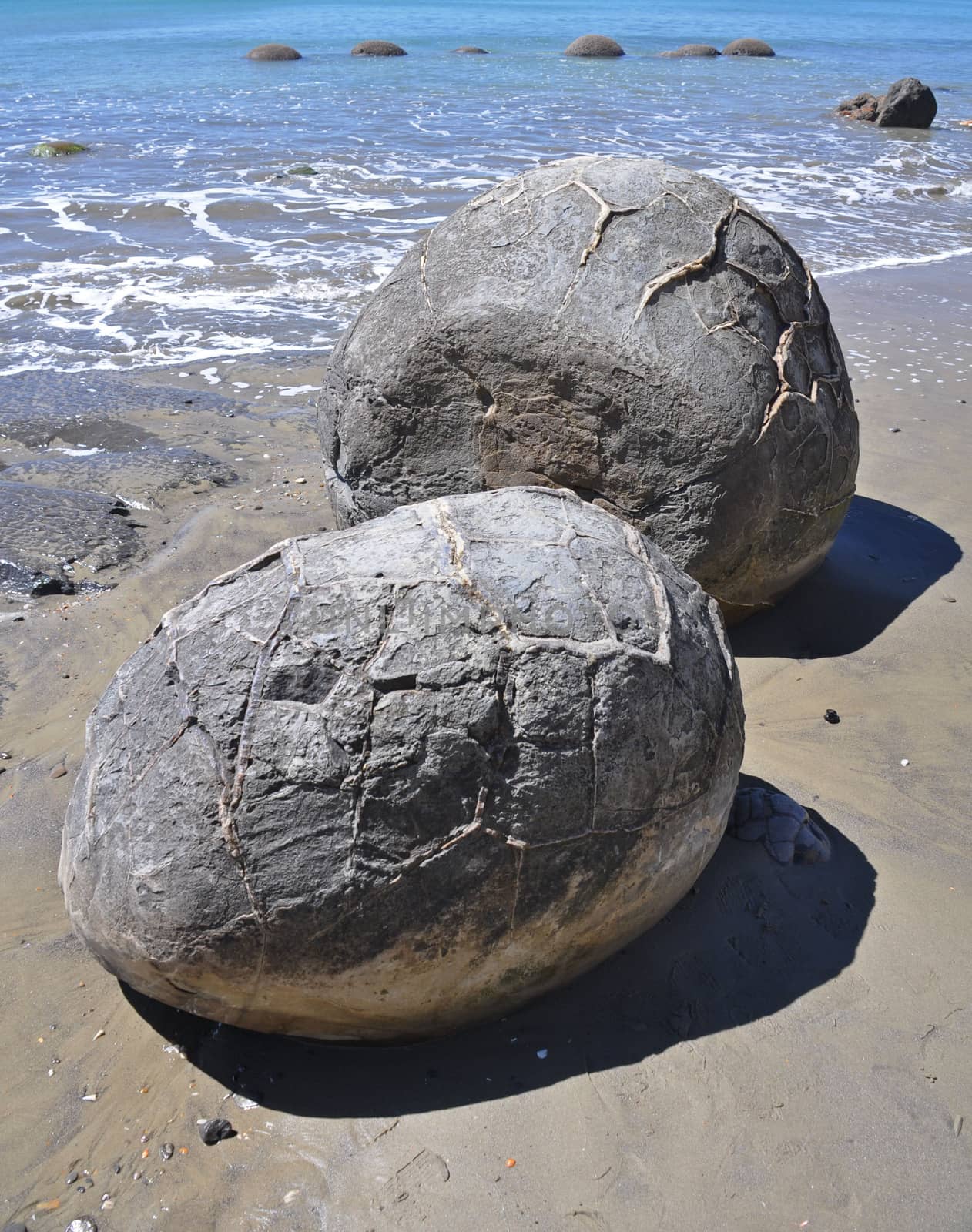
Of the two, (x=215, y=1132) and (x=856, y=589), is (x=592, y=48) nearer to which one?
(x=856, y=589)

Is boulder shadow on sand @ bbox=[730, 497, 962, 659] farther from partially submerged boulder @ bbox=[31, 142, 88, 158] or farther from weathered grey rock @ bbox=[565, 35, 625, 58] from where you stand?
weathered grey rock @ bbox=[565, 35, 625, 58]

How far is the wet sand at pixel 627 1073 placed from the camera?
2.41 meters

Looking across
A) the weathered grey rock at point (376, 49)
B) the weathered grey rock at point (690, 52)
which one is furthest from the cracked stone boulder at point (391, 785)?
the weathered grey rock at point (690, 52)

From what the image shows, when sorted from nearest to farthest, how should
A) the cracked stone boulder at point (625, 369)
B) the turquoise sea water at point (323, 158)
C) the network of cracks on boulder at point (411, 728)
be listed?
the network of cracks on boulder at point (411, 728), the cracked stone boulder at point (625, 369), the turquoise sea water at point (323, 158)

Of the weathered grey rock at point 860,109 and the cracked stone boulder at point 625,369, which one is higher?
the cracked stone boulder at point 625,369

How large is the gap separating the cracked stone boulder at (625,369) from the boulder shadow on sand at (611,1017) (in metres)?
1.49

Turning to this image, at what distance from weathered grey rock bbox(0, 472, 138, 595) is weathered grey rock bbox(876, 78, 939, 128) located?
19735 millimetres

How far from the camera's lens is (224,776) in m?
2.43

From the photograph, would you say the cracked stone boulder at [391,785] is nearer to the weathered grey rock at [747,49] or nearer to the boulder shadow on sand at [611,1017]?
the boulder shadow on sand at [611,1017]

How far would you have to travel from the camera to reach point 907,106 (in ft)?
67.5

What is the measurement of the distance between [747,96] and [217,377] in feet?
70.0

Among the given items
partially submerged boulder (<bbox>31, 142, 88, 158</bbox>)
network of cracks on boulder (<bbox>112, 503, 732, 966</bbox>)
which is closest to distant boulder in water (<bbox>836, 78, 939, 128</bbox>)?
partially submerged boulder (<bbox>31, 142, 88, 158</bbox>)

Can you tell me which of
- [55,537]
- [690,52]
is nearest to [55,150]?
[55,537]

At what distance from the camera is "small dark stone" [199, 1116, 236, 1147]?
2.53m
